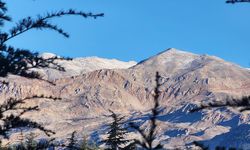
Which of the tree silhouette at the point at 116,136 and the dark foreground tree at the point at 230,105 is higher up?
the tree silhouette at the point at 116,136

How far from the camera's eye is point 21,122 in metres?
10.0

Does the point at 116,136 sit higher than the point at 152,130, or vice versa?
the point at 116,136

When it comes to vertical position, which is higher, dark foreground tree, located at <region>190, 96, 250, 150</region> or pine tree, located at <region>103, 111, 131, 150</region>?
pine tree, located at <region>103, 111, 131, 150</region>

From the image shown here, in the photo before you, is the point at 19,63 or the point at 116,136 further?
the point at 116,136

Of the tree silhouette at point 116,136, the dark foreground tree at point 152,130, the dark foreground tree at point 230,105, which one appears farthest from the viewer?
the tree silhouette at point 116,136

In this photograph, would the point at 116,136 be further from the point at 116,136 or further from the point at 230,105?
the point at 230,105

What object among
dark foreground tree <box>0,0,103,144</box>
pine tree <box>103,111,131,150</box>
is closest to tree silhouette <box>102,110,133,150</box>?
pine tree <box>103,111,131,150</box>

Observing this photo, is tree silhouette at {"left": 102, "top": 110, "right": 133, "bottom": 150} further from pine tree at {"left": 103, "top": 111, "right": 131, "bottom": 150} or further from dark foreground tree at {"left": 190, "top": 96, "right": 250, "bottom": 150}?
dark foreground tree at {"left": 190, "top": 96, "right": 250, "bottom": 150}

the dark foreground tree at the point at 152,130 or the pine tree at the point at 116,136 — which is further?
the pine tree at the point at 116,136

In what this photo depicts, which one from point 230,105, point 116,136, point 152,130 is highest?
point 116,136

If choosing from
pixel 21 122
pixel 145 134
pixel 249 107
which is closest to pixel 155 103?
pixel 145 134

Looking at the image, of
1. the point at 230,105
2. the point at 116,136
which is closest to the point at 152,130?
the point at 230,105

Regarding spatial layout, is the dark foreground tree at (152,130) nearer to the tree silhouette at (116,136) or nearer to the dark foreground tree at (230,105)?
the dark foreground tree at (230,105)

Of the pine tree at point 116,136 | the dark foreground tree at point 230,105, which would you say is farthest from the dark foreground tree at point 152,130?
the pine tree at point 116,136
